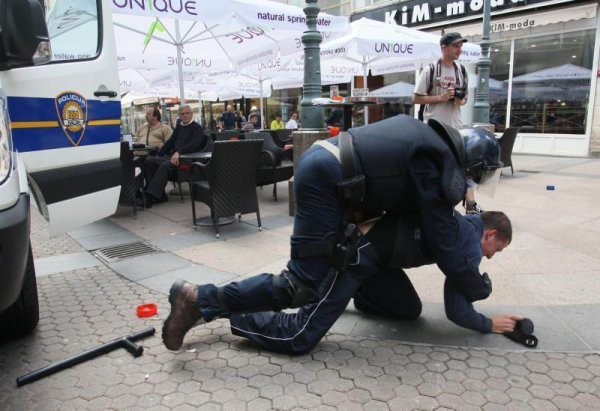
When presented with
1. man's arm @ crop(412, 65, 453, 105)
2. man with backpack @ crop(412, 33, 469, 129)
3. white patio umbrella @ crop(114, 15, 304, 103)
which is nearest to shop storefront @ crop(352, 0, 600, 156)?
white patio umbrella @ crop(114, 15, 304, 103)

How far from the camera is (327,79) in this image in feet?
40.8

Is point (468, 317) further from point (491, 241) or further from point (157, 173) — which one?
point (157, 173)

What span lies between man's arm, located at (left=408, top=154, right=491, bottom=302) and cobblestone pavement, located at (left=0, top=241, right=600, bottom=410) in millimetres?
494

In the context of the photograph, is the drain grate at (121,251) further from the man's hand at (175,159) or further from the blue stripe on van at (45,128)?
the man's hand at (175,159)

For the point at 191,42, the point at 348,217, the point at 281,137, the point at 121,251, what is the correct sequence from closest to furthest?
the point at 348,217 < the point at 121,251 < the point at 191,42 < the point at 281,137

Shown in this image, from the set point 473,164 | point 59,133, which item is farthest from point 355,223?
point 59,133

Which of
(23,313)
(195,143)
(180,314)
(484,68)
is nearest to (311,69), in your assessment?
(195,143)

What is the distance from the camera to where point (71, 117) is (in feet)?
9.86

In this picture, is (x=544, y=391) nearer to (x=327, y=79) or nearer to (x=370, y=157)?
(x=370, y=157)

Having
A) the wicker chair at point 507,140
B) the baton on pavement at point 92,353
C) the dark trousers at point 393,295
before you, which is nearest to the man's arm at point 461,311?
the dark trousers at point 393,295

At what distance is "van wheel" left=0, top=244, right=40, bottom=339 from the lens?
2.79 metres

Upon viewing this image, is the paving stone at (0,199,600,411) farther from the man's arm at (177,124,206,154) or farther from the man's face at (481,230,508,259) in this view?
the man's arm at (177,124,206,154)

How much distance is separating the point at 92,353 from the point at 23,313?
1.86ft

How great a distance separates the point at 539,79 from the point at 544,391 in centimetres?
1264
